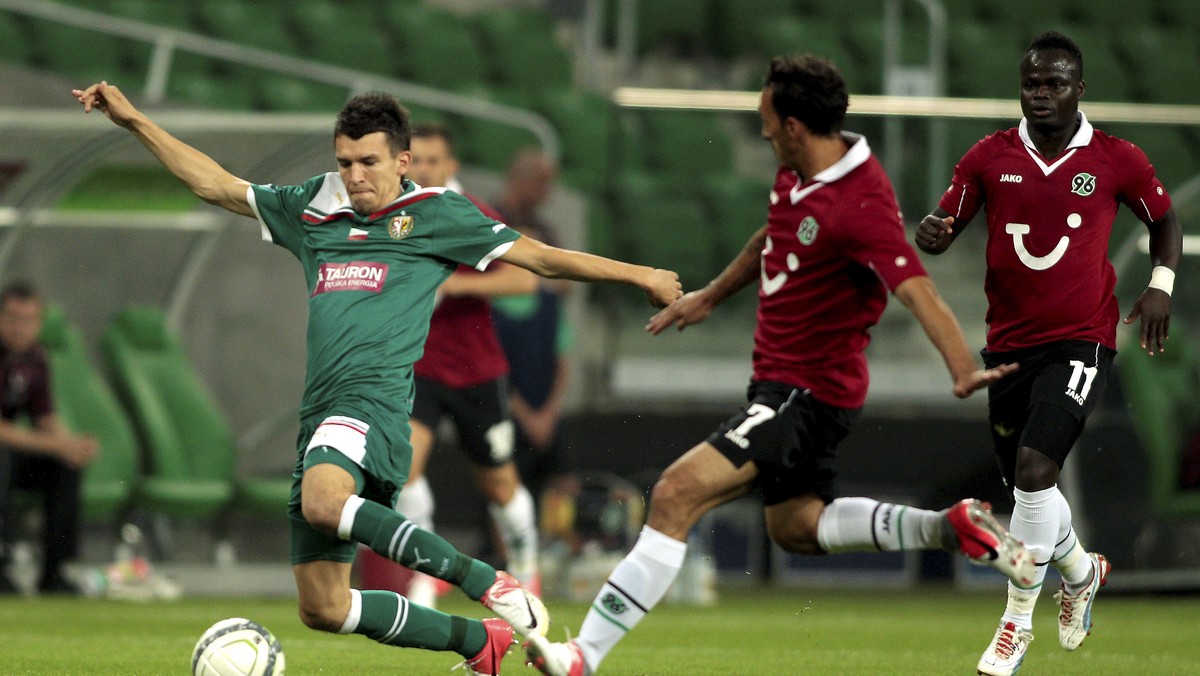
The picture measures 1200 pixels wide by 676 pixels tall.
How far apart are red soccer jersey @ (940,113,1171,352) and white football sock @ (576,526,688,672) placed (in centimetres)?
176

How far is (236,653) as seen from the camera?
4.57 meters

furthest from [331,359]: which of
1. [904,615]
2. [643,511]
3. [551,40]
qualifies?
[551,40]

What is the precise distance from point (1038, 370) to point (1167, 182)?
4781 millimetres

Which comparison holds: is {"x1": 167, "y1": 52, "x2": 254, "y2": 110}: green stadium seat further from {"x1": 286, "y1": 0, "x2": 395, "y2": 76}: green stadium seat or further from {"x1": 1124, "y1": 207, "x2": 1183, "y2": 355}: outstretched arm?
{"x1": 1124, "y1": 207, "x2": 1183, "y2": 355}: outstretched arm

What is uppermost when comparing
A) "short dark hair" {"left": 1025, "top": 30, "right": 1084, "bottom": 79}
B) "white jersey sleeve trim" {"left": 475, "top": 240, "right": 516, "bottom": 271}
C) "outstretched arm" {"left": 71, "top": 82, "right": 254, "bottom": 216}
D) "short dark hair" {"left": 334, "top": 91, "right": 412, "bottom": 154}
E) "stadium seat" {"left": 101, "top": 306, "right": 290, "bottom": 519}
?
"short dark hair" {"left": 1025, "top": 30, "right": 1084, "bottom": 79}

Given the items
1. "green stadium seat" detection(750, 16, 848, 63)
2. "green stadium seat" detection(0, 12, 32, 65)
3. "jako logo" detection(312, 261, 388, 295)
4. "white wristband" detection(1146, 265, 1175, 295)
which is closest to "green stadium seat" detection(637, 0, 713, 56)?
"green stadium seat" detection(750, 16, 848, 63)

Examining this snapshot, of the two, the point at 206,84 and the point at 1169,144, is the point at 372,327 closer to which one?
the point at 1169,144

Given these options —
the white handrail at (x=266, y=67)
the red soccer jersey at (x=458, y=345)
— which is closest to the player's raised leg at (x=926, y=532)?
the red soccer jersey at (x=458, y=345)

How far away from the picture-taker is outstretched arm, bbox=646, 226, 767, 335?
16.7 ft

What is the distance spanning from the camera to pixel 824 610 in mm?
9297

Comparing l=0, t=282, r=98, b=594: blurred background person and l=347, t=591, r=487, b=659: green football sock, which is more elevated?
l=347, t=591, r=487, b=659: green football sock

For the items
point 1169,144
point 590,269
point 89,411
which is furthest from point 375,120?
point 1169,144

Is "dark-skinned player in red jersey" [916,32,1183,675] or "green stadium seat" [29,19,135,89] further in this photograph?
"green stadium seat" [29,19,135,89]

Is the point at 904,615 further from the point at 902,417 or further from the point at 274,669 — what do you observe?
the point at 274,669
